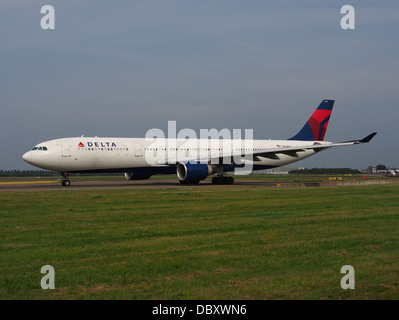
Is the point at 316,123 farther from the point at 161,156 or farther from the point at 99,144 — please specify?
the point at 99,144

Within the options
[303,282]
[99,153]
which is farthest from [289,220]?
[99,153]

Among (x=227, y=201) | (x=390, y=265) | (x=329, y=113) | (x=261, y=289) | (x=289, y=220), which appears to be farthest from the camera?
(x=329, y=113)

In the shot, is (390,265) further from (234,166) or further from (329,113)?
(329,113)

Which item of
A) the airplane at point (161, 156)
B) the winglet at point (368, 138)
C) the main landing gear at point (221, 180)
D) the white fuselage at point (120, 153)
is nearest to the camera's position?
the white fuselage at point (120, 153)

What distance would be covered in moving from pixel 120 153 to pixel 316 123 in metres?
22.2

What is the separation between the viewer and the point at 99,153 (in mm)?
35469

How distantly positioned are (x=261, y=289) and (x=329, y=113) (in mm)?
44105

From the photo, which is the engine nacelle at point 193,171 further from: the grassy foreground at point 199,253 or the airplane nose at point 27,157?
the grassy foreground at point 199,253

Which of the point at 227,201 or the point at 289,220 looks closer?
the point at 289,220

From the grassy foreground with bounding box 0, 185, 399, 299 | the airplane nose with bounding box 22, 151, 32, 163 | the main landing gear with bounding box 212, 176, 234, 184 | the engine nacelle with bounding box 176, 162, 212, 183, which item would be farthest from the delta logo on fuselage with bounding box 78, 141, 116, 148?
the grassy foreground with bounding box 0, 185, 399, 299

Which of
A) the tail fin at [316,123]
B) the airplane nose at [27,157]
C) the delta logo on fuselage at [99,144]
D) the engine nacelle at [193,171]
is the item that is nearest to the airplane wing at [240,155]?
the engine nacelle at [193,171]

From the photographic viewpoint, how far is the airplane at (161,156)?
1361 inches

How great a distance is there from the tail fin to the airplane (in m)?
2.87

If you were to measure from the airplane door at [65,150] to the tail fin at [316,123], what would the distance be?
78.8ft
